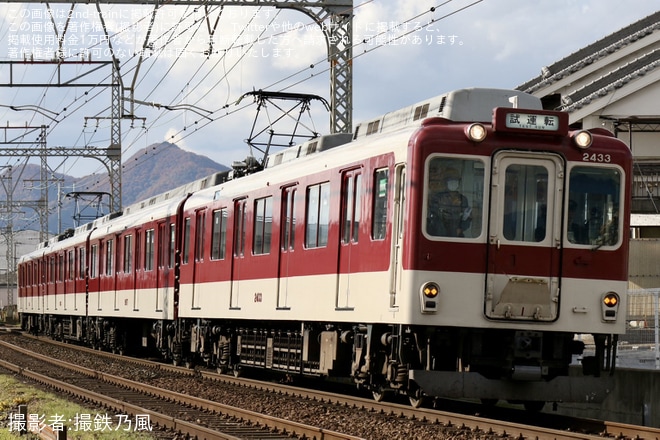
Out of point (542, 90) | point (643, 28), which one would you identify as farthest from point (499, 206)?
point (643, 28)

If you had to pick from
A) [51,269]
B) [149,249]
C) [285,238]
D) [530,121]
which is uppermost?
[530,121]

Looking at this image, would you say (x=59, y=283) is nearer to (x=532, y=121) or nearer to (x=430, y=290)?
(x=430, y=290)

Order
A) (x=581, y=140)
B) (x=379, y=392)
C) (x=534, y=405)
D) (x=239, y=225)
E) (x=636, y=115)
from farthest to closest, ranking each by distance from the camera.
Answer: (x=636, y=115) < (x=239, y=225) < (x=379, y=392) < (x=534, y=405) < (x=581, y=140)

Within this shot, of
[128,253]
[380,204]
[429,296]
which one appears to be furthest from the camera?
[128,253]

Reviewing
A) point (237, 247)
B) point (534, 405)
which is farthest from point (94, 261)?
point (534, 405)

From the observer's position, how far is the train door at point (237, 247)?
18203 mm

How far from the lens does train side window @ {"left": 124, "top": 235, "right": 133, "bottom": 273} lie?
26750 mm

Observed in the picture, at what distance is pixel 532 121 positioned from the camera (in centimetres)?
1265

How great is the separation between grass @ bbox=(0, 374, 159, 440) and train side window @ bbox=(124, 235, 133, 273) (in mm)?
7786

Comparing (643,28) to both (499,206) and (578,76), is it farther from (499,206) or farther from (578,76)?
(499,206)

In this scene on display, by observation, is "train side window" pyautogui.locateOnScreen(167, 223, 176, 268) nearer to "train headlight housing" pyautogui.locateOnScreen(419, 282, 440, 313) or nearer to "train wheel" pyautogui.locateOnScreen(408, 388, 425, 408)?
"train wheel" pyautogui.locateOnScreen(408, 388, 425, 408)

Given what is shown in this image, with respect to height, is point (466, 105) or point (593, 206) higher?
point (466, 105)

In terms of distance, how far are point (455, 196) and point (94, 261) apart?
67.4 ft

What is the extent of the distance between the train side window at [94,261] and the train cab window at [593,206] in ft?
66.3
